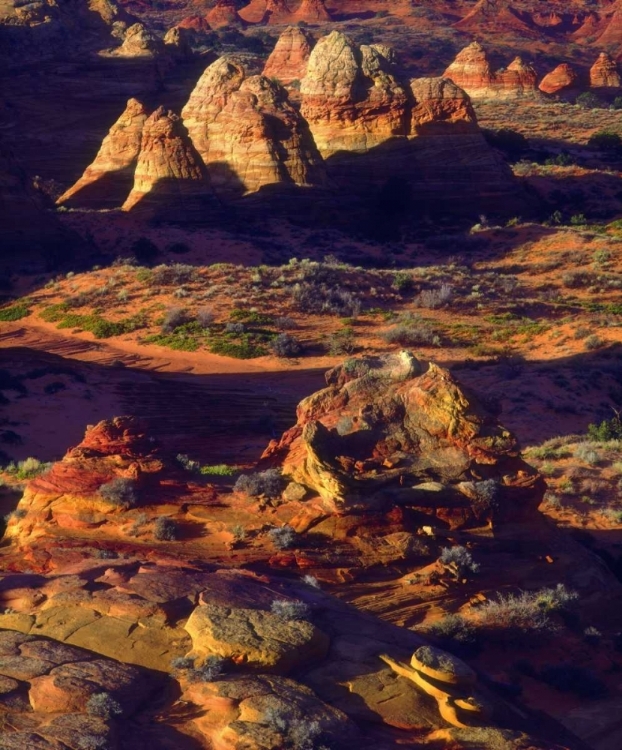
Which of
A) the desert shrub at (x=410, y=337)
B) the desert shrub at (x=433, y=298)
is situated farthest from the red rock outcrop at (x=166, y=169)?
the desert shrub at (x=410, y=337)

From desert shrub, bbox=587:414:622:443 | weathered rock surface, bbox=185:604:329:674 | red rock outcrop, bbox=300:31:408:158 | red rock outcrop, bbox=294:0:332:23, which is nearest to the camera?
weathered rock surface, bbox=185:604:329:674

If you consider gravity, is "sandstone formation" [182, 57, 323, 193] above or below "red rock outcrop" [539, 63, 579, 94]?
above

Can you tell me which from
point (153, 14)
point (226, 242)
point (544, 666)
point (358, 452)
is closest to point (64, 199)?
point (226, 242)

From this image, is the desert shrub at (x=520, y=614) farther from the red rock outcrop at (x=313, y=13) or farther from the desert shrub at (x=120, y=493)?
the red rock outcrop at (x=313, y=13)

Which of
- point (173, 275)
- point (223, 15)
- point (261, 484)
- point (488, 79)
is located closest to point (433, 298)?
point (173, 275)

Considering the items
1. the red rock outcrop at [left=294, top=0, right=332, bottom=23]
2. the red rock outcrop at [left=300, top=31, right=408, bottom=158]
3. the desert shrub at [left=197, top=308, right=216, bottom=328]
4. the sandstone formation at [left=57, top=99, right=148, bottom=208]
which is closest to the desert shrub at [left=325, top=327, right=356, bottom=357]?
the desert shrub at [left=197, top=308, right=216, bottom=328]

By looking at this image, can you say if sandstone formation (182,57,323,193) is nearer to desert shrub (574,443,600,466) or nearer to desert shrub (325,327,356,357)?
desert shrub (325,327,356,357)
